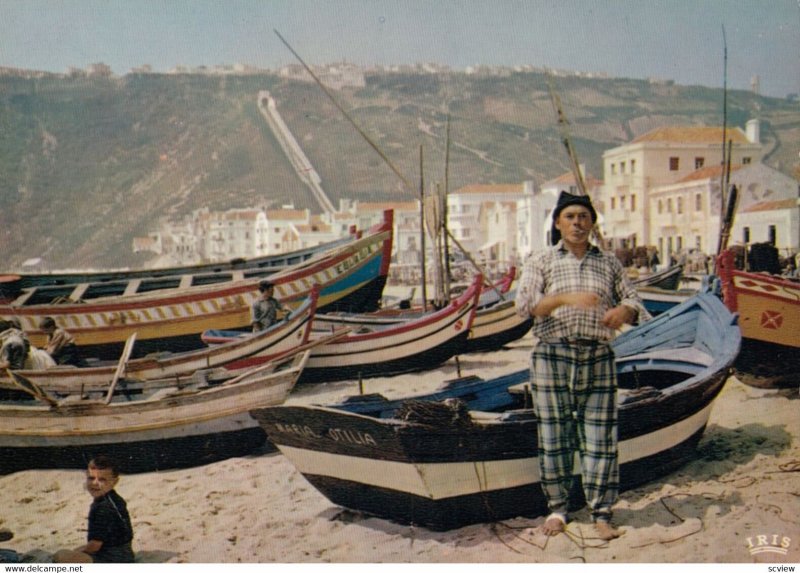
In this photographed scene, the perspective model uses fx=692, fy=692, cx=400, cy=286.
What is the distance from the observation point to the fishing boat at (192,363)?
4.58m

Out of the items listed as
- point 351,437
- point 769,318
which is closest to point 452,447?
point 351,437

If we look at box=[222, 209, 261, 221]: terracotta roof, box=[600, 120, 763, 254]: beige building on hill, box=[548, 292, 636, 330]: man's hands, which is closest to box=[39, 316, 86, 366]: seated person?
box=[222, 209, 261, 221]: terracotta roof

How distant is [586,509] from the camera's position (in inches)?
129

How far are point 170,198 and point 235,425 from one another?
270cm

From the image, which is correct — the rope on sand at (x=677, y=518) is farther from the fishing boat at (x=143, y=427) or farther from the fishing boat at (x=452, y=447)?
the fishing boat at (x=143, y=427)

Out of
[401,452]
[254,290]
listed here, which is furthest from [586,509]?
[254,290]

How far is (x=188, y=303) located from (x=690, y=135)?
4748 mm

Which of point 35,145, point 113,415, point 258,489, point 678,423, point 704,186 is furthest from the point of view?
point 704,186

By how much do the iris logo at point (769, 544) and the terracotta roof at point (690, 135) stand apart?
3.45m

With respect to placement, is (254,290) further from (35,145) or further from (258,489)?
(258,489)

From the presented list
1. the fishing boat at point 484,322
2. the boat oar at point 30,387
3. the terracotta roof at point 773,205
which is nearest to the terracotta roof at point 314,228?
the fishing boat at point 484,322

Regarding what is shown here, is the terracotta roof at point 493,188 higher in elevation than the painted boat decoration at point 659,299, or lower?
higher

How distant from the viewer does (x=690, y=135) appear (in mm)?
6320

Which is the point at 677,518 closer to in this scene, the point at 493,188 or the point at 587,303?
the point at 587,303
